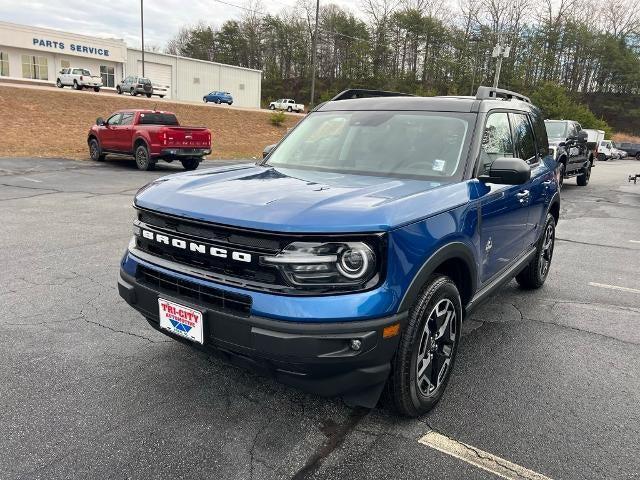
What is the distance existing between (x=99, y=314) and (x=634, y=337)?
452 cm

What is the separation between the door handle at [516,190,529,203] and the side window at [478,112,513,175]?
1.07 feet

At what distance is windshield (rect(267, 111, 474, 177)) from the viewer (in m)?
3.40

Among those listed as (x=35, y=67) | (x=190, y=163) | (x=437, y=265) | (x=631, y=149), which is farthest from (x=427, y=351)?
(x=35, y=67)

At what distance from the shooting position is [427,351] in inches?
112

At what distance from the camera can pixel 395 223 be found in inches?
93.4

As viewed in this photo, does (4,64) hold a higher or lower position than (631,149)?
higher

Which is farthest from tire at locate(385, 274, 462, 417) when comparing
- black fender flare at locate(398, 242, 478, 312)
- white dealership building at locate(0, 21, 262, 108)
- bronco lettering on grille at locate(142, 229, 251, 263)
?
white dealership building at locate(0, 21, 262, 108)

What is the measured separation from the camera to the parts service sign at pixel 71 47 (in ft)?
166

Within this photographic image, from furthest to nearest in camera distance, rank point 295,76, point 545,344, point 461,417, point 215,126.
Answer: point 295,76, point 215,126, point 545,344, point 461,417

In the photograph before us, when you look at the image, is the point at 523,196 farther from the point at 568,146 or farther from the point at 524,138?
the point at 568,146

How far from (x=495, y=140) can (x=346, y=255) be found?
6.79 ft

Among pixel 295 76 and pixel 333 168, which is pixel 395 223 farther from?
pixel 295 76

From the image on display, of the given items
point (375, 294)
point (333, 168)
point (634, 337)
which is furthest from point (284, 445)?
point (634, 337)

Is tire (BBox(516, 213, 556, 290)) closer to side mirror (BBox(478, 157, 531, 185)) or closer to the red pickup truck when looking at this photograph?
side mirror (BBox(478, 157, 531, 185))
